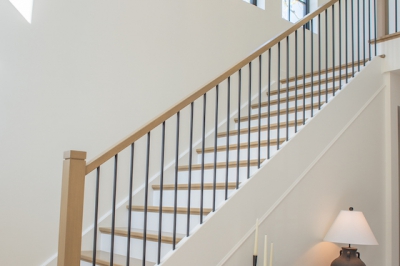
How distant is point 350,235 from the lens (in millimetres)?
3377

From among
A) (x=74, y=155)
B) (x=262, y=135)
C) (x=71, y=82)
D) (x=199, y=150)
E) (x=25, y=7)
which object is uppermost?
(x=25, y=7)

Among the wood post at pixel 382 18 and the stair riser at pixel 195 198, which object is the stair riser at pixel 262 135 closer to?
the stair riser at pixel 195 198

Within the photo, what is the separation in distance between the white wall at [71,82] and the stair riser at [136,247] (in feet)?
1.27

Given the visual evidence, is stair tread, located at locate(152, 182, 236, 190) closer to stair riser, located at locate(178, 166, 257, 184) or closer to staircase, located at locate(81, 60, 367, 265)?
staircase, located at locate(81, 60, 367, 265)

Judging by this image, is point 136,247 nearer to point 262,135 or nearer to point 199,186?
point 199,186

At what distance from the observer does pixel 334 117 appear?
148 inches

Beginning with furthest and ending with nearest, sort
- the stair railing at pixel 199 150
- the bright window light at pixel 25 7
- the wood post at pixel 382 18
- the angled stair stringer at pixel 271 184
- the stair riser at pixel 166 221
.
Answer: the wood post at pixel 382 18 → the bright window light at pixel 25 7 → the stair riser at pixel 166 221 → the angled stair stringer at pixel 271 184 → the stair railing at pixel 199 150

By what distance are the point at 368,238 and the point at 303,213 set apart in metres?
0.49

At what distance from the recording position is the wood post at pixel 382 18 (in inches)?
176

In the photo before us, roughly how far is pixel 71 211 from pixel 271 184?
1487 mm

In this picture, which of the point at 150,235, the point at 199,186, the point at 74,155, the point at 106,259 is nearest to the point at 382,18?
the point at 199,186

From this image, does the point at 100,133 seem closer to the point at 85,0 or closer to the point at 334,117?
the point at 85,0

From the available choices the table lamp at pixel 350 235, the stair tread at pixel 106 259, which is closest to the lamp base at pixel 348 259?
the table lamp at pixel 350 235

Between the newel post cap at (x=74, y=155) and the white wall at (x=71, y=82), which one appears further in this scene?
the white wall at (x=71, y=82)
